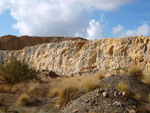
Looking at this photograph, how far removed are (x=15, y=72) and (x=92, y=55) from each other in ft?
39.7

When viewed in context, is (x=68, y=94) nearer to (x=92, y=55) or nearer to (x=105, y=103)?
(x=105, y=103)

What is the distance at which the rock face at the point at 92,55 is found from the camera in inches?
818

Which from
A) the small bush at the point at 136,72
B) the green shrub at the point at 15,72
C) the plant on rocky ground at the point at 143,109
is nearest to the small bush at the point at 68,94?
the plant on rocky ground at the point at 143,109

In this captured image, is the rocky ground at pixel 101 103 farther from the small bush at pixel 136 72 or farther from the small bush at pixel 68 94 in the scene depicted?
the small bush at pixel 136 72

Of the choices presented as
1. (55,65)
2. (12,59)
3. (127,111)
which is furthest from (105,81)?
(55,65)

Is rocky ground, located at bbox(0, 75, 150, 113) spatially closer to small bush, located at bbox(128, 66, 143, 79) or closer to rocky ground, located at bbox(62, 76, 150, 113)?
rocky ground, located at bbox(62, 76, 150, 113)

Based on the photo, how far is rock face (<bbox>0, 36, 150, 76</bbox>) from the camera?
2078cm

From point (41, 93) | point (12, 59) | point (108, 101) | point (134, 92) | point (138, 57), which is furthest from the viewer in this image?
point (138, 57)

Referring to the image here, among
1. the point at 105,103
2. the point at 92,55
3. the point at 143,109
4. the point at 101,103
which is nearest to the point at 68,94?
the point at 101,103

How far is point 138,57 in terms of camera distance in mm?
20500

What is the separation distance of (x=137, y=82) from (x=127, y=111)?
134 inches

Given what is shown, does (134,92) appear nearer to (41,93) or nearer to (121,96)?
(121,96)

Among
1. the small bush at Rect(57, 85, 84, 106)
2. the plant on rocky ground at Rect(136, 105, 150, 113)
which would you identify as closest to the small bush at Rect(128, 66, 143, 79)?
the small bush at Rect(57, 85, 84, 106)

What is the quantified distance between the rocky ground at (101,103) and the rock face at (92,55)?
886 cm
